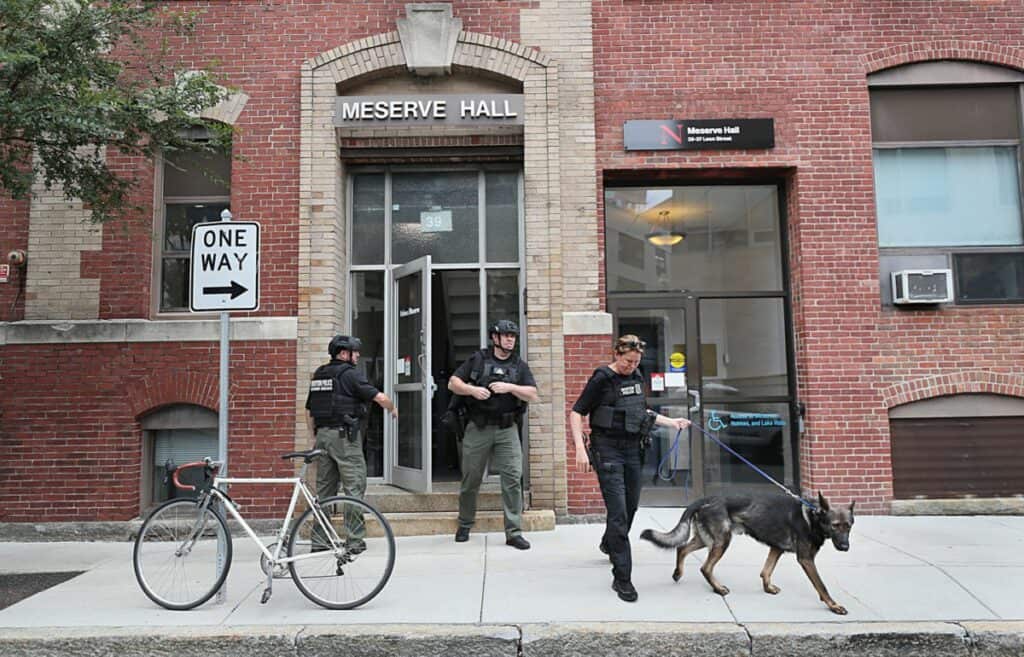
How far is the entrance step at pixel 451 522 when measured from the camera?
24.4ft

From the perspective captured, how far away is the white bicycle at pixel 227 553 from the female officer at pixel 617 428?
167cm

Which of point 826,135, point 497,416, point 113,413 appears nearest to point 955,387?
point 826,135

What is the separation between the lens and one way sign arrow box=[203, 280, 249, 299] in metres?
5.44

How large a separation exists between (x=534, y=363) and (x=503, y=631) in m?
3.72

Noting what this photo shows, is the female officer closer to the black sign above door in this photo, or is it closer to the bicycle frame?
the bicycle frame

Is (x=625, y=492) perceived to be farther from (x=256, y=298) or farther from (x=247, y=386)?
(x=247, y=386)

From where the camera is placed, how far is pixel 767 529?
516 cm

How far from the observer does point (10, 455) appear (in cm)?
784

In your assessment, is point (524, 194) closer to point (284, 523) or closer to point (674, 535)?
point (674, 535)

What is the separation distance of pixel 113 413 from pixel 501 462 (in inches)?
178

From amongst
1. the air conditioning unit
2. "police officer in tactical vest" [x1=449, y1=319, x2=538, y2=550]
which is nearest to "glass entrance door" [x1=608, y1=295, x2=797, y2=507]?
the air conditioning unit

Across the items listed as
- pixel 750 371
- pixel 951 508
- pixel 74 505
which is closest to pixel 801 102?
pixel 750 371

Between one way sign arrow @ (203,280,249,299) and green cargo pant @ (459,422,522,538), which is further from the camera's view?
green cargo pant @ (459,422,522,538)

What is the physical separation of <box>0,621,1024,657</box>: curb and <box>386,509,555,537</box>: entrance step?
2733 mm
